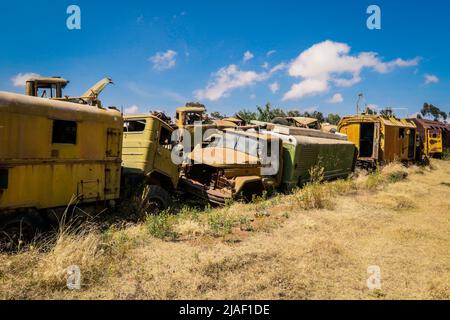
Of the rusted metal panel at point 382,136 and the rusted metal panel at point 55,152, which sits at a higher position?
the rusted metal panel at point 382,136

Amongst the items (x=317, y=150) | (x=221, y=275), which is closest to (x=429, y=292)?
(x=221, y=275)

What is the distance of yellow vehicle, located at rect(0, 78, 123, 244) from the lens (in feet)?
18.3

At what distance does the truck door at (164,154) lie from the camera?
28.3 ft

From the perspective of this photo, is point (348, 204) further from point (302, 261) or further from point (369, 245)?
point (302, 261)

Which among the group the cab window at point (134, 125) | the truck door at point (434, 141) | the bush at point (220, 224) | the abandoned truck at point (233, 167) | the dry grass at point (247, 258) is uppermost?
the truck door at point (434, 141)

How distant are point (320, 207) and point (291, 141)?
289 cm

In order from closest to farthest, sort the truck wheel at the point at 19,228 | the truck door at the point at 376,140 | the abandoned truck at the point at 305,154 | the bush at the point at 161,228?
the truck wheel at the point at 19,228
the bush at the point at 161,228
the abandoned truck at the point at 305,154
the truck door at the point at 376,140

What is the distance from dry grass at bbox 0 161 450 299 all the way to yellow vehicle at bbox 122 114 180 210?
1.16m

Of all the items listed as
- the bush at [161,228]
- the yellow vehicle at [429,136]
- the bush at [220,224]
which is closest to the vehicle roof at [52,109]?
the bush at [161,228]

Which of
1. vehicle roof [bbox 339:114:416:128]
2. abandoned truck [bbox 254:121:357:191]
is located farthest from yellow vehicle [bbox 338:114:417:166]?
abandoned truck [bbox 254:121:357:191]

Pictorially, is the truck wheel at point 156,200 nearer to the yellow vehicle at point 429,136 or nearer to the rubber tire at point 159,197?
the rubber tire at point 159,197

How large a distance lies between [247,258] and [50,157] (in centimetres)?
361

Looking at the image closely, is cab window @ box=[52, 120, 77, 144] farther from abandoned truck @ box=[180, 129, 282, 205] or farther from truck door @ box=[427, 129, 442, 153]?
truck door @ box=[427, 129, 442, 153]

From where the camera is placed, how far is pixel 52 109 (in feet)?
20.4
